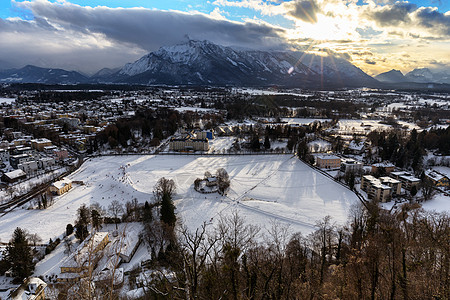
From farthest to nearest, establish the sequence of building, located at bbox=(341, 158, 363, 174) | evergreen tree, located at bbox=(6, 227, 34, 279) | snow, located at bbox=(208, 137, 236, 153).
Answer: snow, located at bbox=(208, 137, 236, 153)
building, located at bbox=(341, 158, 363, 174)
evergreen tree, located at bbox=(6, 227, 34, 279)

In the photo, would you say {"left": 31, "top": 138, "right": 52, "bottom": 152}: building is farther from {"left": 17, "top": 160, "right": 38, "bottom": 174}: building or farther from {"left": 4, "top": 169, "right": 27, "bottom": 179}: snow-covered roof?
{"left": 4, "top": 169, "right": 27, "bottom": 179}: snow-covered roof

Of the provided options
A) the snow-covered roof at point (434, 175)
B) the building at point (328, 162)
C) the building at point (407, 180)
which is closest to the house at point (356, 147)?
the building at point (328, 162)

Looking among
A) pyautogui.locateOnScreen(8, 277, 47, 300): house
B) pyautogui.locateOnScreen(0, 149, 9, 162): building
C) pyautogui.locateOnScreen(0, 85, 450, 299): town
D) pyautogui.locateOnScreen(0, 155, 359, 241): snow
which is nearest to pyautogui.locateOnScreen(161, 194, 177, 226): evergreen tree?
pyautogui.locateOnScreen(0, 85, 450, 299): town

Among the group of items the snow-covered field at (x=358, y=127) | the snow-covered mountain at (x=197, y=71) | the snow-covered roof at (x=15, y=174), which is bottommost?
the snow-covered roof at (x=15, y=174)

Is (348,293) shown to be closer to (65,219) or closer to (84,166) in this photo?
(65,219)

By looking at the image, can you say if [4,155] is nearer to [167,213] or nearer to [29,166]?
[29,166]

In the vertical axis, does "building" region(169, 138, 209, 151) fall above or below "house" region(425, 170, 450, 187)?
above

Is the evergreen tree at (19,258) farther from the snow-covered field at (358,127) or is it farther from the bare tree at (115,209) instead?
the snow-covered field at (358,127)

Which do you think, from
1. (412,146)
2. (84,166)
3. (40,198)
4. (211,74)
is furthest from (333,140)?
(211,74)
